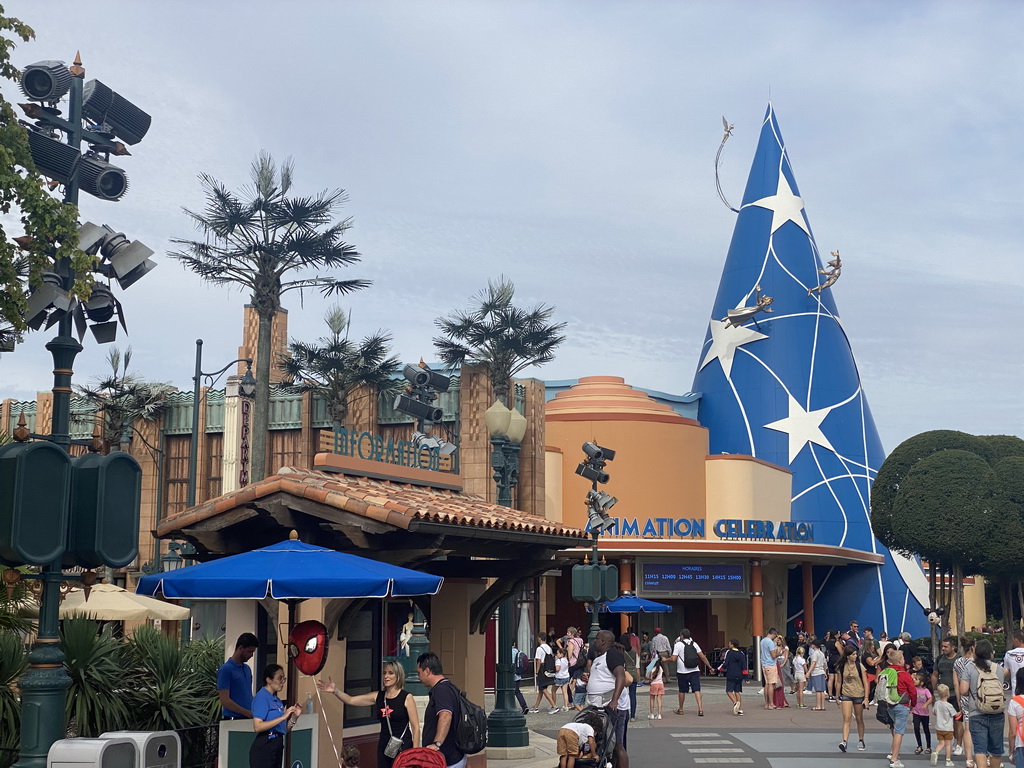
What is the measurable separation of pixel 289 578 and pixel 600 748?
354 cm

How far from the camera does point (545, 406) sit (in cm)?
3909

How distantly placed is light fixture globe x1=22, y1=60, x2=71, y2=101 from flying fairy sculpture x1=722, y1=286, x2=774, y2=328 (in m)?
40.4

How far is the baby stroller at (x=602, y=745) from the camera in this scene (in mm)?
10289

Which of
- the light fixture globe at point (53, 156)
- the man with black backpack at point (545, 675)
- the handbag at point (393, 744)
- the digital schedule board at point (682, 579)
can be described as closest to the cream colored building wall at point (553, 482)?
the digital schedule board at point (682, 579)

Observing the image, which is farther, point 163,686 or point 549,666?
point 549,666

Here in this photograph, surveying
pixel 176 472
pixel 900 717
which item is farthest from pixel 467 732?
pixel 176 472

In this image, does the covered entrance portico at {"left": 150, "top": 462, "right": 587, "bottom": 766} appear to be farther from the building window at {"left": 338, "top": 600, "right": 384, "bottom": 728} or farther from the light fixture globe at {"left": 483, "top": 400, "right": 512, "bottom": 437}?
the light fixture globe at {"left": 483, "top": 400, "right": 512, "bottom": 437}

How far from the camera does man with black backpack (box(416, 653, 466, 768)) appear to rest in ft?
28.1

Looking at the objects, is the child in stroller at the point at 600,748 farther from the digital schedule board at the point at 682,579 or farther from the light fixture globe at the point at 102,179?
the digital schedule board at the point at 682,579

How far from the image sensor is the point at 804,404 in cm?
4706

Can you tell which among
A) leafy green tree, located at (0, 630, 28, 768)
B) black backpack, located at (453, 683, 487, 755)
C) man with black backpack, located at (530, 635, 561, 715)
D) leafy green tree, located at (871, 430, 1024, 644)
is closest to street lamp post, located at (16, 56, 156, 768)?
leafy green tree, located at (0, 630, 28, 768)

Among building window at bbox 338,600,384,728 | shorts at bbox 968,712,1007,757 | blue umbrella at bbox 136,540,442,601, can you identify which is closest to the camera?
blue umbrella at bbox 136,540,442,601

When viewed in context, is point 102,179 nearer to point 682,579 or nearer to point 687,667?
point 687,667

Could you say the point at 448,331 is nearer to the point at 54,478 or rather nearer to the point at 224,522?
the point at 224,522
